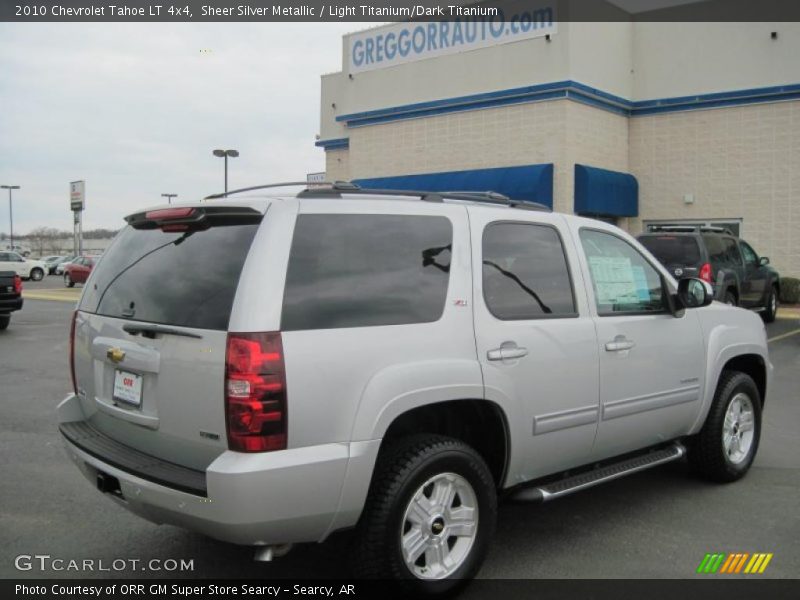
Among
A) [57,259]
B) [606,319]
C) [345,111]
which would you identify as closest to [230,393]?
[606,319]

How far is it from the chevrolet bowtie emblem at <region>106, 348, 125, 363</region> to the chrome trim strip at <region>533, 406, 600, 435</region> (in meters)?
2.07

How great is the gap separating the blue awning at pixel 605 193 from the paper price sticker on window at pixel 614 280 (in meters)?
16.4

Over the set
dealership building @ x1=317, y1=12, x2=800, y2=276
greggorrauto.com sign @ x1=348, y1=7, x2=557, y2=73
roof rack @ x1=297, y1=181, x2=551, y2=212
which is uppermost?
greggorrauto.com sign @ x1=348, y1=7, x2=557, y2=73

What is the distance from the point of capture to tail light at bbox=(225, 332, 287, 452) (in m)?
3.11

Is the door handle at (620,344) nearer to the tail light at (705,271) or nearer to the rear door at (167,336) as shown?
the rear door at (167,336)

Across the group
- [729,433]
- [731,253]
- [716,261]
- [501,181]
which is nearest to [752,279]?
[731,253]

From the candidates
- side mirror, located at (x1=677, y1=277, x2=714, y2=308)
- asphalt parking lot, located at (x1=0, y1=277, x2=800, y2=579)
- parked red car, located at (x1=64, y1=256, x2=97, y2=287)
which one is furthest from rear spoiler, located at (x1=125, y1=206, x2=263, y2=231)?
parked red car, located at (x1=64, y1=256, x2=97, y2=287)

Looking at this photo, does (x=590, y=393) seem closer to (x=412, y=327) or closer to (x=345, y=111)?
(x=412, y=327)

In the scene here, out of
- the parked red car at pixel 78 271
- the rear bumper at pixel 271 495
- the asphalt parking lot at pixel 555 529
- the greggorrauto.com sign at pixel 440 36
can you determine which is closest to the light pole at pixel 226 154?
the parked red car at pixel 78 271

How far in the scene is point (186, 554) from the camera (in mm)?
4270

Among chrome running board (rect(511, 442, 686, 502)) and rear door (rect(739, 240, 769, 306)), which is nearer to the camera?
chrome running board (rect(511, 442, 686, 502))

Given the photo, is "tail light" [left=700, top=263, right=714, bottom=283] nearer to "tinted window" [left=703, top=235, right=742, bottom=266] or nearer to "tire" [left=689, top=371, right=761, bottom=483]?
"tinted window" [left=703, top=235, right=742, bottom=266]

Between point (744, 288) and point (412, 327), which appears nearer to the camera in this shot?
point (412, 327)

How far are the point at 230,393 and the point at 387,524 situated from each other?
0.90m
